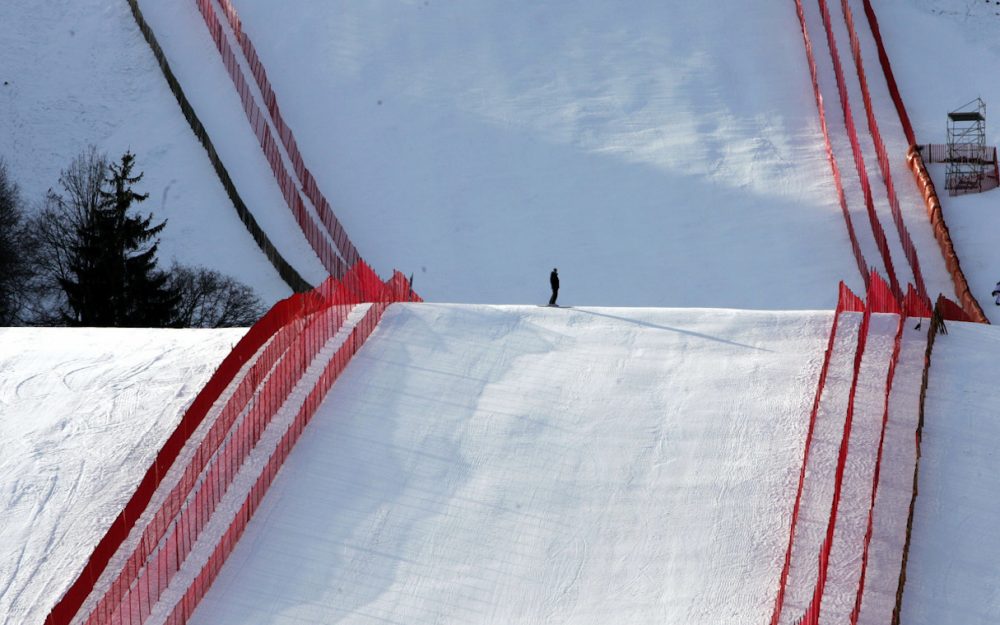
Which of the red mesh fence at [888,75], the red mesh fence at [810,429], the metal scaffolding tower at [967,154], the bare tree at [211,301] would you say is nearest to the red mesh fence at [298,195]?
the bare tree at [211,301]

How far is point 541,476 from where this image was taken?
60.0 feet

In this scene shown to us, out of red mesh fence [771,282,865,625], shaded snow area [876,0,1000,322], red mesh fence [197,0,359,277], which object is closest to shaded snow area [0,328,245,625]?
red mesh fence [197,0,359,277]

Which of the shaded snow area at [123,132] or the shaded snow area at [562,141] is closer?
the shaded snow area at [562,141]

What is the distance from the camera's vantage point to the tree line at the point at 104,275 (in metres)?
26.4

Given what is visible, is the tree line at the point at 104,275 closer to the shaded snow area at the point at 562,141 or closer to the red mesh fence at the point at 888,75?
the shaded snow area at the point at 562,141

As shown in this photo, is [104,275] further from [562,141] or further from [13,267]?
[562,141]

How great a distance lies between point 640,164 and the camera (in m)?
28.0

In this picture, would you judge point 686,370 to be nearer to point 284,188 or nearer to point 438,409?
point 438,409

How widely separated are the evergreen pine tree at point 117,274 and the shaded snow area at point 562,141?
275 centimetres

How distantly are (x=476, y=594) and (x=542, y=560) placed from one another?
72 centimetres

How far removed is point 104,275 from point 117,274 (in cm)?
19

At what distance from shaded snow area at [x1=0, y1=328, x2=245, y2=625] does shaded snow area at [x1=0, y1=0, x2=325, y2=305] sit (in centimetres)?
531

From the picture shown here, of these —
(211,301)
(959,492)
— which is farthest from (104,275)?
(959,492)

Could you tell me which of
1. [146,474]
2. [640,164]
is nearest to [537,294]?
[640,164]
